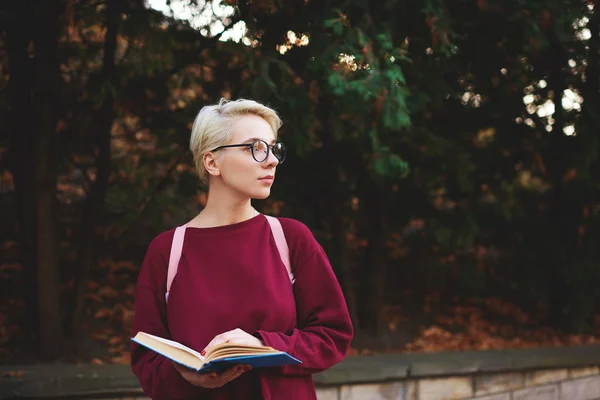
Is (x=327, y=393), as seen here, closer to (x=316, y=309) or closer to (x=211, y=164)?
(x=316, y=309)

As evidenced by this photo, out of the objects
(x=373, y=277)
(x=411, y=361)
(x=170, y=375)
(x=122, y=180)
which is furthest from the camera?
(x=373, y=277)

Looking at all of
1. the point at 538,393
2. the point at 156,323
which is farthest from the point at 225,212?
the point at 538,393

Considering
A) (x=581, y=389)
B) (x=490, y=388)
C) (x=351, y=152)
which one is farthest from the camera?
(x=581, y=389)

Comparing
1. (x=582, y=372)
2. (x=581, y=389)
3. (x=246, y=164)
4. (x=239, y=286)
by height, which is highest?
(x=246, y=164)

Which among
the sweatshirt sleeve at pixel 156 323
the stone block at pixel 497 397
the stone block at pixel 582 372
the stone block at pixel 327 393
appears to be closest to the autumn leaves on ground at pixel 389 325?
the stone block at pixel 582 372

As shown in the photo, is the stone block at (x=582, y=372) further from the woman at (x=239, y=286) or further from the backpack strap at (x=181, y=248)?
the backpack strap at (x=181, y=248)

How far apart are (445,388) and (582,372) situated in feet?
5.43

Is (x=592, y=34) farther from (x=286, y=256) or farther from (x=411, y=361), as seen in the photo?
(x=286, y=256)

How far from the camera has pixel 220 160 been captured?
Answer: 2578mm

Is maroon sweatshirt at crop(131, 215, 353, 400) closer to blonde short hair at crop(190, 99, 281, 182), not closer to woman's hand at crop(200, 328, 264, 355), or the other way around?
woman's hand at crop(200, 328, 264, 355)

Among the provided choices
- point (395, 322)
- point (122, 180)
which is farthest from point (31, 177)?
point (395, 322)

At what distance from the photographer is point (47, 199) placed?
6.26 m

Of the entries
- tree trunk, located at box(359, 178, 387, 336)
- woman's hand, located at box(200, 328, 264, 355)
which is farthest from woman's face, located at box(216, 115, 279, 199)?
tree trunk, located at box(359, 178, 387, 336)

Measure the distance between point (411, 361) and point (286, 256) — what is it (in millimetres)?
3940
